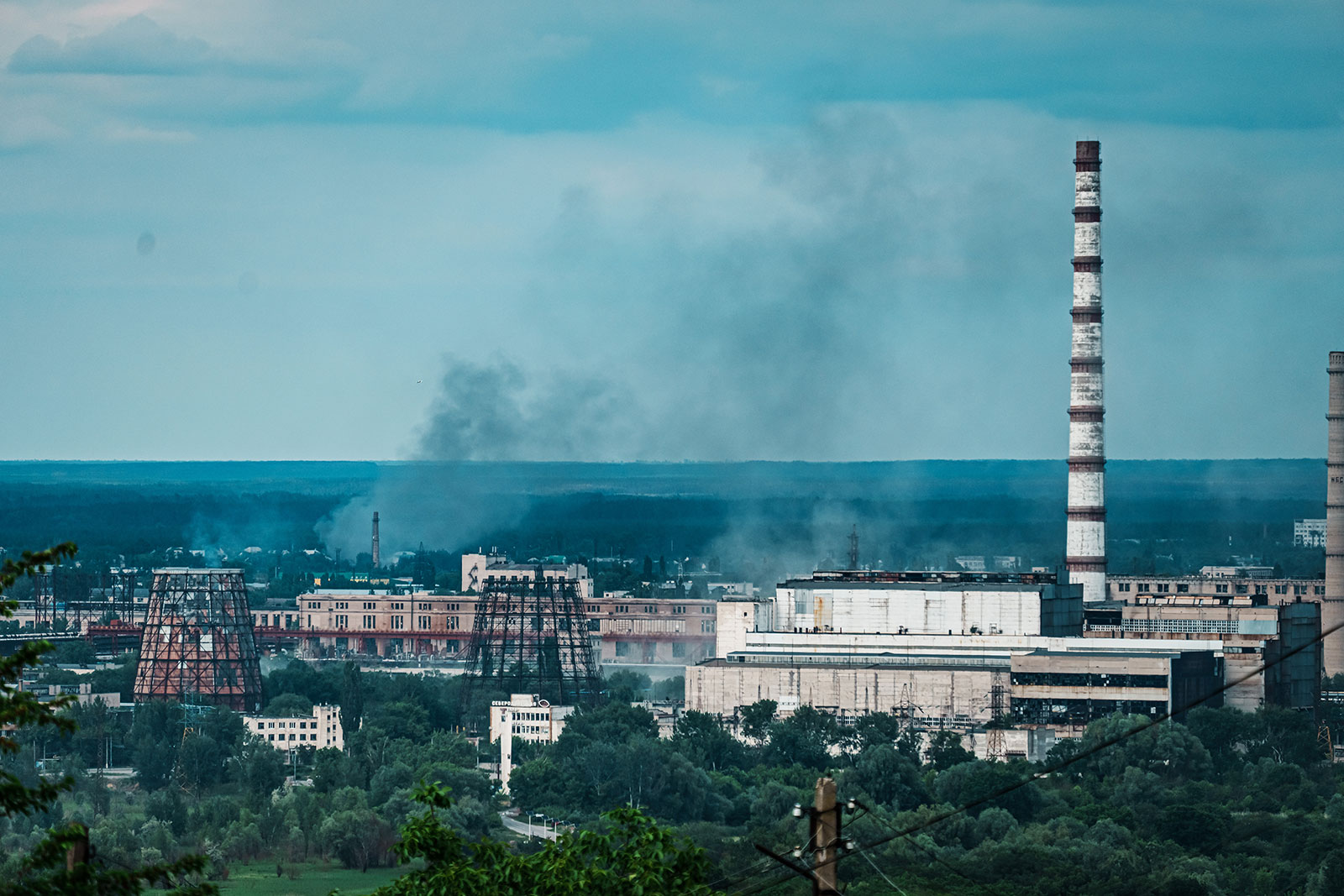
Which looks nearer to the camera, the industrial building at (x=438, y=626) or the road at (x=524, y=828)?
the road at (x=524, y=828)

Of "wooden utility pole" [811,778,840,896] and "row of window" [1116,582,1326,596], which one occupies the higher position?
"row of window" [1116,582,1326,596]

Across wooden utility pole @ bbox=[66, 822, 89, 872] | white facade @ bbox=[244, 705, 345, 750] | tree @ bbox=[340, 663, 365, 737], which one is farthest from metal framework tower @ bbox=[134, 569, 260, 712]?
wooden utility pole @ bbox=[66, 822, 89, 872]

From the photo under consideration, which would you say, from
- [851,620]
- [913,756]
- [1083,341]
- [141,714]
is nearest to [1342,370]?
[1083,341]

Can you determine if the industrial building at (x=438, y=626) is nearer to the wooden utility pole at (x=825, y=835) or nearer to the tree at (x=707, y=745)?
the tree at (x=707, y=745)

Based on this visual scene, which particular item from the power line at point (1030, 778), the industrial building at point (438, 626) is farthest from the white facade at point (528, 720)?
the industrial building at point (438, 626)

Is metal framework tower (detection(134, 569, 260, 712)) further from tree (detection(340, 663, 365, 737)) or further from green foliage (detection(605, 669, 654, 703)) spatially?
green foliage (detection(605, 669, 654, 703))

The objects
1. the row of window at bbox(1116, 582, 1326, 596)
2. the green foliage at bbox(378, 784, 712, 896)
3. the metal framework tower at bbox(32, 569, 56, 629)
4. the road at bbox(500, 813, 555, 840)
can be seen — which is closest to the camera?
the green foliage at bbox(378, 784, 712, 896)

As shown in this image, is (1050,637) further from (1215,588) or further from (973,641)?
(1215,588)
